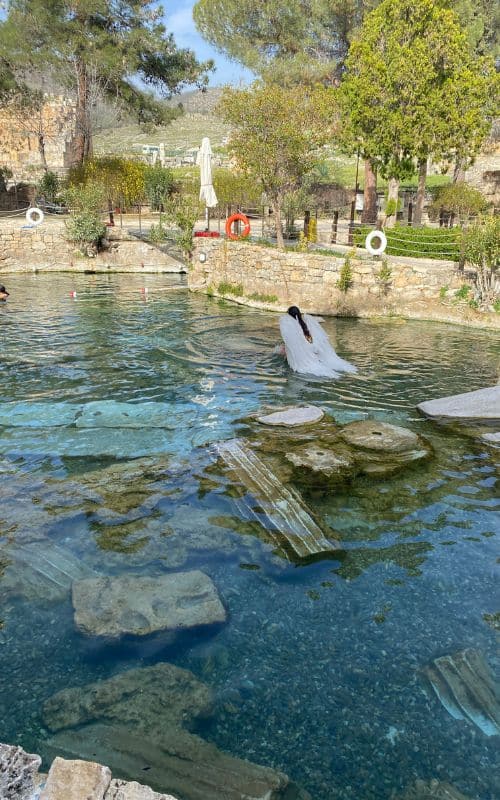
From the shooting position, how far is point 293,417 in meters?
9.23

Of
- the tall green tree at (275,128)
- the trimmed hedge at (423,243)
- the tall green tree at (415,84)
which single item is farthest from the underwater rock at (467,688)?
the tall green tree at (415,84)

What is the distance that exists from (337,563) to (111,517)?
101 inches

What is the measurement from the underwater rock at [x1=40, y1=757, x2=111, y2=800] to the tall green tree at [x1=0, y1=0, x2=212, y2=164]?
3702cm

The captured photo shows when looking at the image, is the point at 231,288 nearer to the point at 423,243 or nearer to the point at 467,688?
the point at 423,243

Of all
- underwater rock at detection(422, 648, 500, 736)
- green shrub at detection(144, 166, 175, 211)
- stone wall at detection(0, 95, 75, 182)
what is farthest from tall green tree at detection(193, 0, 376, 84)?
underwater rock at detection(422, 648, 500, 736)

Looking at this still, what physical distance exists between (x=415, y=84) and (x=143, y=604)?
23.7m

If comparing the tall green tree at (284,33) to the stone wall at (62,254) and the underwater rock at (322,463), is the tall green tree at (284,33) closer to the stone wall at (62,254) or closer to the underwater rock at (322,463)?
the stone wall at (62,254)

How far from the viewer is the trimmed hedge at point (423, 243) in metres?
19.3

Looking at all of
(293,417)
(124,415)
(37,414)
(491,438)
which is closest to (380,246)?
(293,417)

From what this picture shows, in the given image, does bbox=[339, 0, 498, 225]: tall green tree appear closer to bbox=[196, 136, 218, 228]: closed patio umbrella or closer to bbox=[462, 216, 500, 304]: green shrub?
bbox=[196, 136, 218, 228]: closed patio umbrella

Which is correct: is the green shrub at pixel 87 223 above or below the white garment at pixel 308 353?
above

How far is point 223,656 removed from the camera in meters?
4.42

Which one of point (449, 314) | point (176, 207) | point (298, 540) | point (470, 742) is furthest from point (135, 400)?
point (176, 207)

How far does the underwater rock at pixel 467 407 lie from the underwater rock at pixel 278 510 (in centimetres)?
367
